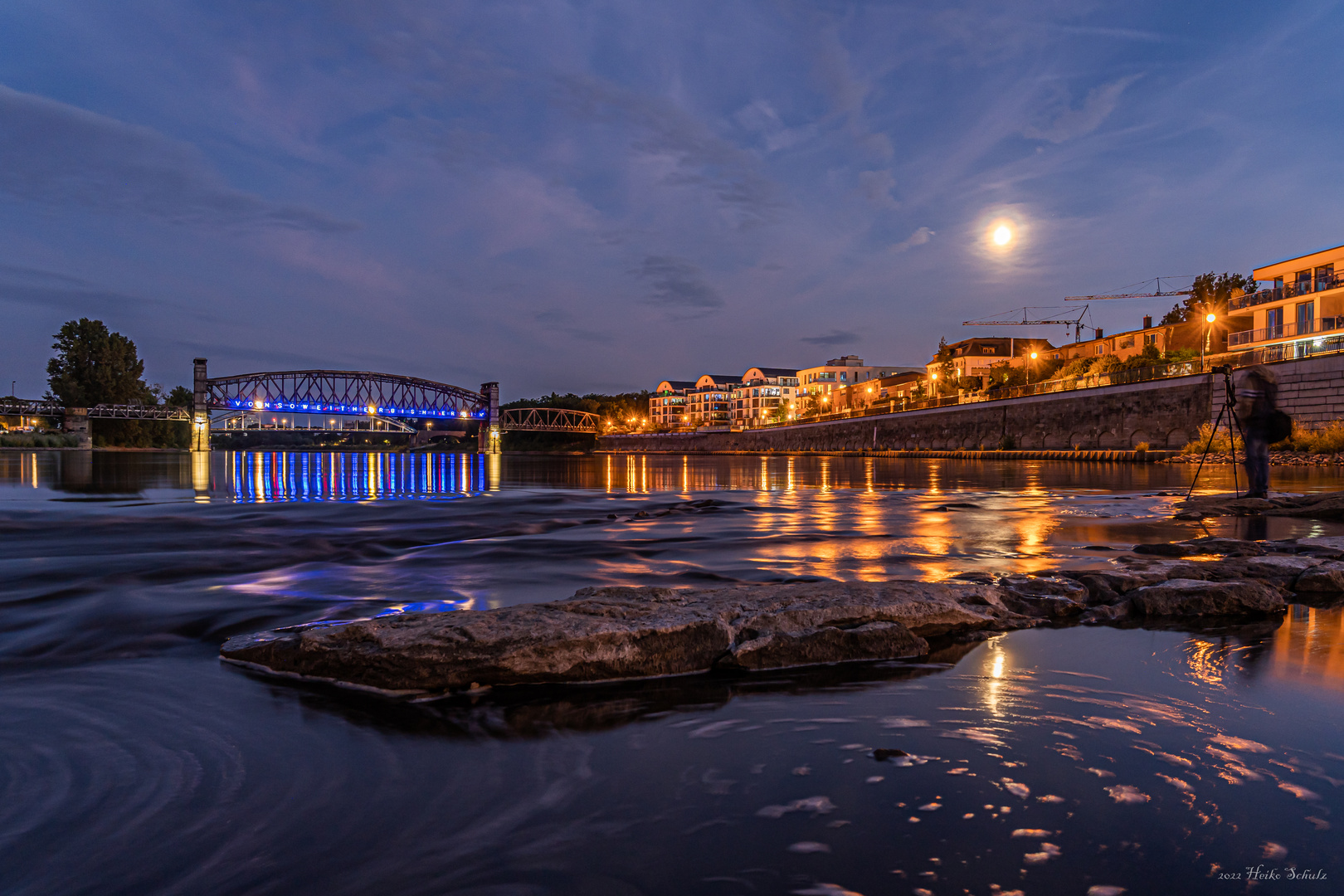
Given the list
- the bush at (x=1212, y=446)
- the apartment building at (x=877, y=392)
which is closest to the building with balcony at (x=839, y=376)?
the apartment building at (x=877, y=392)

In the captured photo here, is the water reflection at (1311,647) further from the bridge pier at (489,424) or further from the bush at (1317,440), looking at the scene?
the bridge pier at (489,424)

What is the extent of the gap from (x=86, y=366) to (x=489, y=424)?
6997 centimetres

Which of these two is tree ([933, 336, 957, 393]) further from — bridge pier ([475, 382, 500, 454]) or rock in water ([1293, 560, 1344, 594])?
rock in water ([1293, 560, 1344, 594])

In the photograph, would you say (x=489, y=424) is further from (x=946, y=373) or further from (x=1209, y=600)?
(x=1209, y=600)

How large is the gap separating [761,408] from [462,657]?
7422 inches

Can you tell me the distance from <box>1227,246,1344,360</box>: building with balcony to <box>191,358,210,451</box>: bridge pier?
14847 cm

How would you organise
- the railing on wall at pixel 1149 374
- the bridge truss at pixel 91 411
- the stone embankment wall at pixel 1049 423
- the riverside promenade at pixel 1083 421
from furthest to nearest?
the bridge truss at pixel 91 411 → the stone embankment wall at pixel 1049 423 → the railing on wall at pixel 1149 374 → the riverside promenade at pixel 1083 421

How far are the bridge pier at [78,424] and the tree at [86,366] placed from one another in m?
3.60

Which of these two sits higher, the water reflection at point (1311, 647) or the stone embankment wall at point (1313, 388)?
the stone embankment wall at point (1313, 388)

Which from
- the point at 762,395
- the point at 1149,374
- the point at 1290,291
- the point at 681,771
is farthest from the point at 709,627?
the point at 762,395

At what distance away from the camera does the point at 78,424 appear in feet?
349

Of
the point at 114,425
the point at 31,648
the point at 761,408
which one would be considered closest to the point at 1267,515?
the point at 31,648

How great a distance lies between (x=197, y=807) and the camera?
3.10 meters

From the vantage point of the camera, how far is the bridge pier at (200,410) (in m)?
126
